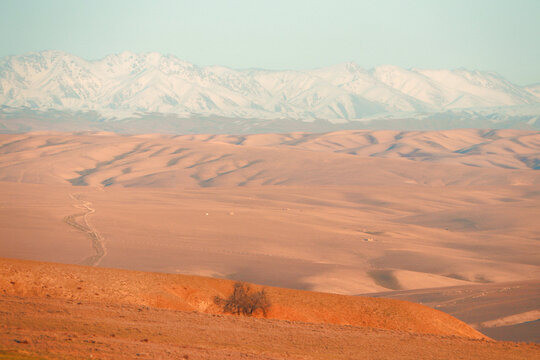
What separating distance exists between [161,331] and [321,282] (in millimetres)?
17475

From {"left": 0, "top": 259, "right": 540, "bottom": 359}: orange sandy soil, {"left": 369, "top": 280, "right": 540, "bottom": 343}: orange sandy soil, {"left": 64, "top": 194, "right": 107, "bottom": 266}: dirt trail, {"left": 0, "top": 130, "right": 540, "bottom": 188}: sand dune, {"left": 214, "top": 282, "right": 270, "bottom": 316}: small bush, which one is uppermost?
{"left": 0, "top": 259, "right": 540, "bottom": 359}: orange sandy soil

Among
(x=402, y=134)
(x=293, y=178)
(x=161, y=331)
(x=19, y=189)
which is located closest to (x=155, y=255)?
(x=161, y=331)

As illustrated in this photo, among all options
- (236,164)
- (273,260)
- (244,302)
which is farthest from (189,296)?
(236,164)

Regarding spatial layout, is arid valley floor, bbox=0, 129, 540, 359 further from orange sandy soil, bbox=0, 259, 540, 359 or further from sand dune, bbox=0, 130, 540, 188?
sand dune, bbox=0, 130, 540, 188

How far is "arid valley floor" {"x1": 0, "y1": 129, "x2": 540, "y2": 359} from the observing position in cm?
1580

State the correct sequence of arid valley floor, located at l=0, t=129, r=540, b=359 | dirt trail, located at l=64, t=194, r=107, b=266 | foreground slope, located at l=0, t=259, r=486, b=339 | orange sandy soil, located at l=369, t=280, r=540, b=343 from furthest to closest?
dirt trail, located at l=64, t=194, r=107, b=266, orange sandy soil, located at l=369, t=280, r=540, b=343, foreground slope, located at l=0, t=259, r=486, b=339, arid valley floor, located at l=0, t=129, r=540, b=359

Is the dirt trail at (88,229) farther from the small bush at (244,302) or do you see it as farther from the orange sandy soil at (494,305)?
the orange sandy soil at (494,305)

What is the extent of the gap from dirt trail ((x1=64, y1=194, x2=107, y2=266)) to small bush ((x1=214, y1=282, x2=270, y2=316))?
14173 mm

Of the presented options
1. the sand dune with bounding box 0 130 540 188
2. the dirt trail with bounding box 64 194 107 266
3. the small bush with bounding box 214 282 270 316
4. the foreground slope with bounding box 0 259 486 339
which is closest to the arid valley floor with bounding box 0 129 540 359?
the foreground slope with bounding box 0 259 486 339

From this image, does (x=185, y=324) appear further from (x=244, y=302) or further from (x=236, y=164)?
(x=236, y=164)

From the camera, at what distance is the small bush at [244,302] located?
2017cm

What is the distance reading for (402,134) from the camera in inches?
7146

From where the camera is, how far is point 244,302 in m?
20.2

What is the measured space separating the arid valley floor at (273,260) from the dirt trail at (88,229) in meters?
0.18
